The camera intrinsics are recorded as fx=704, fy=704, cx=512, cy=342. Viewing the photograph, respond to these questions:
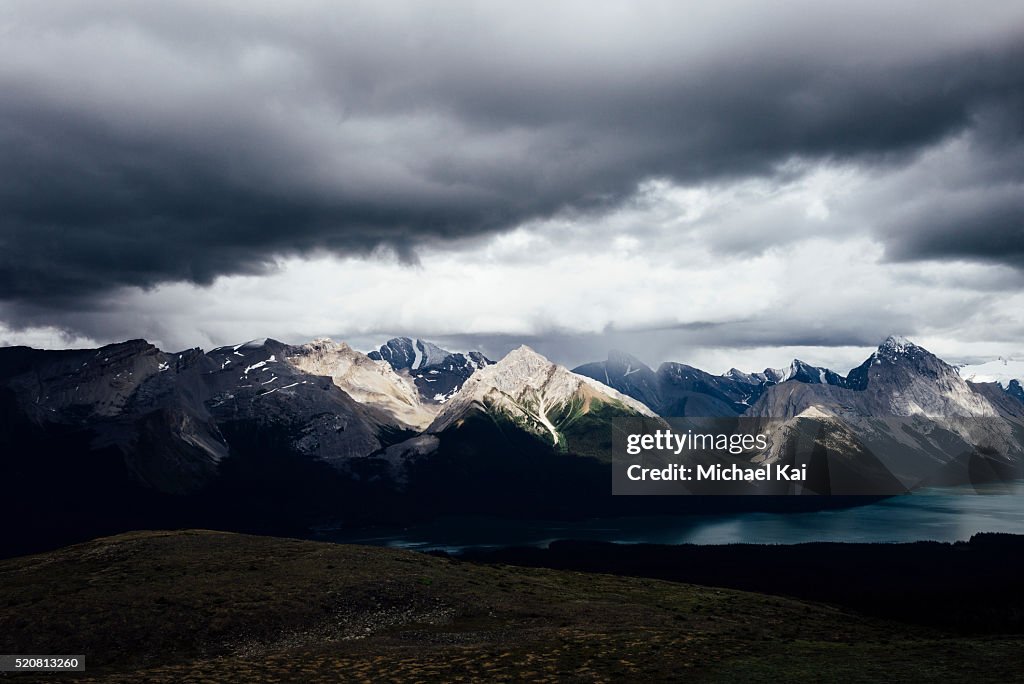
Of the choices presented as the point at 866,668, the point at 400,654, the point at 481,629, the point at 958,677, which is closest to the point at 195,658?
the point at 400,654

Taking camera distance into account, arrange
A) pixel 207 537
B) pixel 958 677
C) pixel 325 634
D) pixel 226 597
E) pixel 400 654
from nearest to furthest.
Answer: pixel 958 677
pixel 400 654
pixel 325 634
pixel 226 597
pixel 207 537

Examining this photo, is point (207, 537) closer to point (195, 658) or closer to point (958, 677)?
point (195, 658)

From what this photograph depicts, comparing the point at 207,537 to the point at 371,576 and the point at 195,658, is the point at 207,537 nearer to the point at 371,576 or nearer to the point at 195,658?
the point at 371,576

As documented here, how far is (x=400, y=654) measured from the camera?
62.4 meters

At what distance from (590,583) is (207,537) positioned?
6537cm

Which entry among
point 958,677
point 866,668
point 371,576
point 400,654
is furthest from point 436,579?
point 958,677

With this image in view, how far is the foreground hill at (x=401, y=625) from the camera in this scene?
5453 cm

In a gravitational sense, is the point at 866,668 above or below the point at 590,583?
above

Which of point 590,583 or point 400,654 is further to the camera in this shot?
point 590,583

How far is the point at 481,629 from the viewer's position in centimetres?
7512

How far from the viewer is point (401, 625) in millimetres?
78938

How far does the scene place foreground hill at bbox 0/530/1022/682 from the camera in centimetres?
5453

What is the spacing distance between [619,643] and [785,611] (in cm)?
4192

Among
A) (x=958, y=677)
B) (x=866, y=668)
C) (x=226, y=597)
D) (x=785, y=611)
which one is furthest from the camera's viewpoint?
(x=785, y=611)
